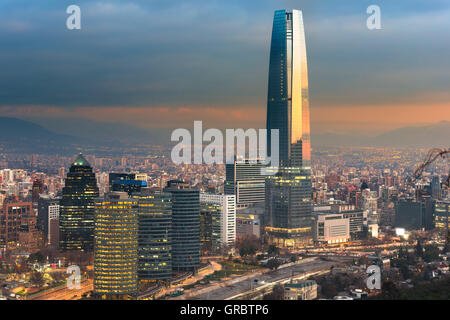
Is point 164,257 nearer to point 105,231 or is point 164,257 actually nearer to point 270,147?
point 105,231

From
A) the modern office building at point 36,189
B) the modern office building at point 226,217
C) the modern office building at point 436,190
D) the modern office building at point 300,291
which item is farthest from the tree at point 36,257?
the modern office building at point 436,190

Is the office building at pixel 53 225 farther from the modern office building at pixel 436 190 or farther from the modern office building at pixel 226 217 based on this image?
the modern office building at pixel 436 190

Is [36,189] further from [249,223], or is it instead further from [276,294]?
[276,294]

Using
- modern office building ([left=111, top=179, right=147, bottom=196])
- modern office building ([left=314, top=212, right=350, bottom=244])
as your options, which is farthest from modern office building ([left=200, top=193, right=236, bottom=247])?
modern office building ([left=314, top=212, right=350, bottom=244])

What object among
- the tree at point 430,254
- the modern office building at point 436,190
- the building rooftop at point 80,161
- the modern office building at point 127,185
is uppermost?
the building rooftop at point 80,161

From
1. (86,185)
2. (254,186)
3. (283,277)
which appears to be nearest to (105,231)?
(283,277)

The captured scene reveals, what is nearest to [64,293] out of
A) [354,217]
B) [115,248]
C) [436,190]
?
[115,248]

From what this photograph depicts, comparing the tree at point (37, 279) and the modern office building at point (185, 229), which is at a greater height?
the modern office building at point (185, 229)
